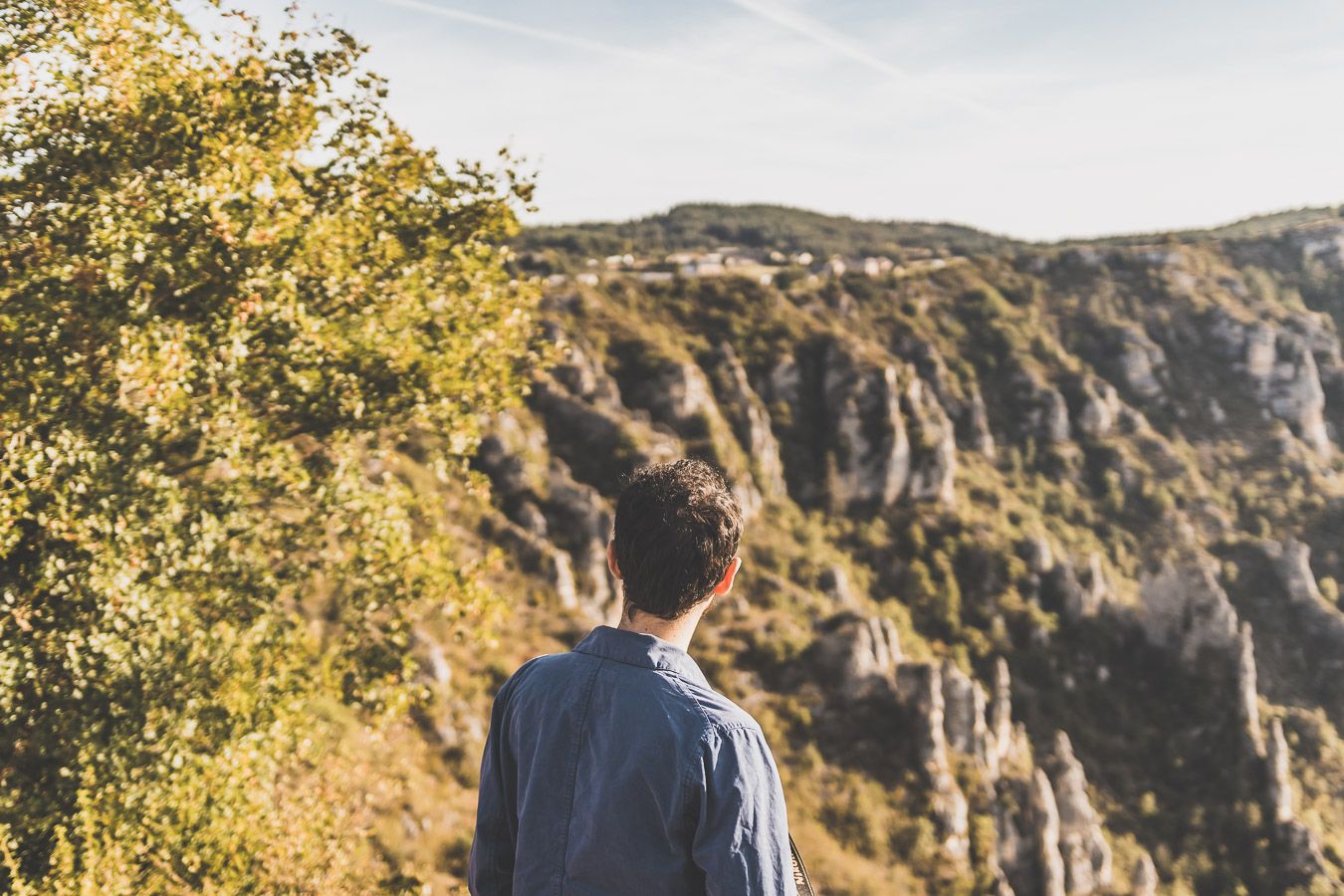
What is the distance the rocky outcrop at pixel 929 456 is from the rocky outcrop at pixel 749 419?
1506 cm

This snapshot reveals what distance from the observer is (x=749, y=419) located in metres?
79.9

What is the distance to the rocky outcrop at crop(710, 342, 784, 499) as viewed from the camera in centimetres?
7844

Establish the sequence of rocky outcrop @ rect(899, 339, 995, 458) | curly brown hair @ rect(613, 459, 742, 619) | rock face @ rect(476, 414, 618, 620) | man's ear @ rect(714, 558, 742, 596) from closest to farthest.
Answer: curly brown hair @ rect(613, 459, 742, 619) < man's ear @ rect(714, 558, 742, 596) < rock face @ rect(476, 414, 618, 620) < rocky outcrop @ rect(899, 339, 995, 458)

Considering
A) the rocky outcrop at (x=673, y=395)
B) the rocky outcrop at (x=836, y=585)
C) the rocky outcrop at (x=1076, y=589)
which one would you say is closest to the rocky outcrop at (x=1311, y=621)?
the rocky outcrop at (x=1076, y=589)

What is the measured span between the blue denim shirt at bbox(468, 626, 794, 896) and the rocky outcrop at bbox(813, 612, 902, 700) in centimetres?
5147

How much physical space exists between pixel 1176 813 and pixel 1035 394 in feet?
187

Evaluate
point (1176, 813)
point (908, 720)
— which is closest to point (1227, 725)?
point (1176, 813)

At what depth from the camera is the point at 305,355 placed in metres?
9.93

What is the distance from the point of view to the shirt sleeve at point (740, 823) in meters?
2.66

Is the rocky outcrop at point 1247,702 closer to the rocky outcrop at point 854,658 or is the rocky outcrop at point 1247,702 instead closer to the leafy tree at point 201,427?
the rocky outcrop at point 854,658

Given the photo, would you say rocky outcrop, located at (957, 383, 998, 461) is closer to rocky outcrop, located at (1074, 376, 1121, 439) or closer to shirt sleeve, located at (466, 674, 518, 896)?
rocky outcrop, located at (1074, 376, 1121, 439)

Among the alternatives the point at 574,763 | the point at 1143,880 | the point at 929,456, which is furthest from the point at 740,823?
the point at 929,456

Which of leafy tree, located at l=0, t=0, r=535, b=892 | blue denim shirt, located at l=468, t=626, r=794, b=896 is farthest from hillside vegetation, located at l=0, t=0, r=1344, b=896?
blue denim shirt, located at l=468, t=626, r=794, b=896

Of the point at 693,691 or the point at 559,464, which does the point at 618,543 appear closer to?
the point at 693,691
